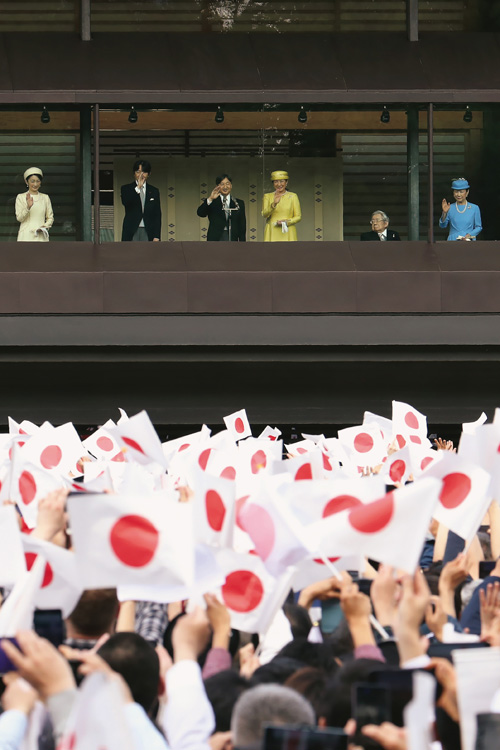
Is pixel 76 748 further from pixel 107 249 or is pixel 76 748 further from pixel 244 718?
pixel 107 249

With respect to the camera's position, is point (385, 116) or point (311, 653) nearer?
point (311, 653)

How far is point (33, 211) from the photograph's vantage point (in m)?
18.3

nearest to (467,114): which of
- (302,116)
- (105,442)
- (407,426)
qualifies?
(302,116)

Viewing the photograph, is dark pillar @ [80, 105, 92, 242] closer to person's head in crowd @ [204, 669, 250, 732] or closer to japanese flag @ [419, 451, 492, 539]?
japanese flag @ [419, 451, 492, 539]

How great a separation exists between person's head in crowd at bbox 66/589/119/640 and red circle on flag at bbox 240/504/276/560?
1.92 ft

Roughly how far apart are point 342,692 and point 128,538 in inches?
40.6

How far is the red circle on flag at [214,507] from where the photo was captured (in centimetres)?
552

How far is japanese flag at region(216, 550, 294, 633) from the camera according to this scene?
5105mm

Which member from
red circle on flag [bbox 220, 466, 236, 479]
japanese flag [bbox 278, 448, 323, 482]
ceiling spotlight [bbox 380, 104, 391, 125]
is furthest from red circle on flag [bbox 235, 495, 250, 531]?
ceiling spotlight [bbox 380, 104, 391, 125]

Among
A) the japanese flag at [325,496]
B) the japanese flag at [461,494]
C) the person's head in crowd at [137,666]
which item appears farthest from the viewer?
the japanese flag at [461,494]

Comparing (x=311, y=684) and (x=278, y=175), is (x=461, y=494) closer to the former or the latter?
(x=311, y=684)

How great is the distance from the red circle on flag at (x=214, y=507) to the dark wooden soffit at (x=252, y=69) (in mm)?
13683

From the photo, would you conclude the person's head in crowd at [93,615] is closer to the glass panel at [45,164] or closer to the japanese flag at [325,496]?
the japanese flag at [325,496]

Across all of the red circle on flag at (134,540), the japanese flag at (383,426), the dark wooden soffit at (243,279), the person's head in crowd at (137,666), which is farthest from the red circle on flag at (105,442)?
the person's head in crowd at (137,666)
